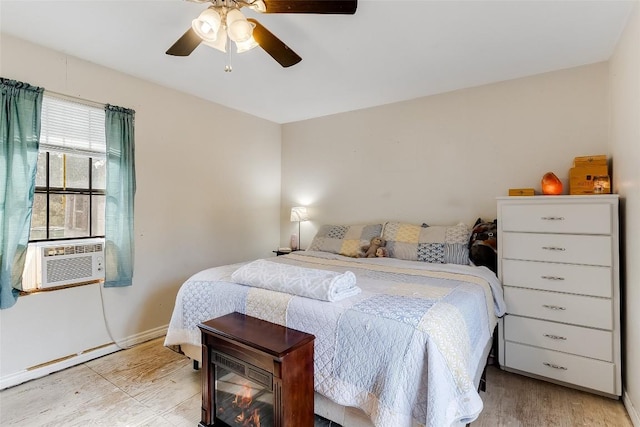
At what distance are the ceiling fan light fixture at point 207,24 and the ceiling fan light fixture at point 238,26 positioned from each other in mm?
56

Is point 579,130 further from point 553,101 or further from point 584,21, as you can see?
point 584,21

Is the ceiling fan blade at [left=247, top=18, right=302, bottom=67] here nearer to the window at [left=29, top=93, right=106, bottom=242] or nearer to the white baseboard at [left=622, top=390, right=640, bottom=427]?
the window at [left=29, top=93, right=106, bottom=242]

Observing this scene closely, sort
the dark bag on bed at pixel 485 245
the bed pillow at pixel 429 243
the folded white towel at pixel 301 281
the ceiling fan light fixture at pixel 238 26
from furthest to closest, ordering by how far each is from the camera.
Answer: the bed pillow at pixel 429 243 < the dark bag on bed at pixel 485 245 < the folded white towel at pixel 301 281 < the ceiling fan light fixture at pixel 238 26

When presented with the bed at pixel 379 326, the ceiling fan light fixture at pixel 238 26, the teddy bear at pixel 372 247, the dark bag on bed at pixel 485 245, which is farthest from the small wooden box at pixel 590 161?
the ceiling fan light fixture at pixel 238 26

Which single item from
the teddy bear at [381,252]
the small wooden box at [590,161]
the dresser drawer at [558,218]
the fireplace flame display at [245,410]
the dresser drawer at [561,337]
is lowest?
the fireplace flame display at [245,410]

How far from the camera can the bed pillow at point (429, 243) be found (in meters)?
2.66

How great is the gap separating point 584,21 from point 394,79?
50.8 inches

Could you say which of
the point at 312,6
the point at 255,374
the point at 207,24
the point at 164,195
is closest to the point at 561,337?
the point at 255,374

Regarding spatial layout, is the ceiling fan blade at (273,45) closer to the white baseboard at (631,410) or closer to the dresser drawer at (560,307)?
the dresser drawer at (560,307)

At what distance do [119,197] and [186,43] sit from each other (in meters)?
1.47

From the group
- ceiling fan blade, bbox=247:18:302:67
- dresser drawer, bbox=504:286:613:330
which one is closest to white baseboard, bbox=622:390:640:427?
dresser drawer, bbox=504:286:613:330

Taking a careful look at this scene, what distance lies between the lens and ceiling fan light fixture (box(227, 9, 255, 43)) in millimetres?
1518

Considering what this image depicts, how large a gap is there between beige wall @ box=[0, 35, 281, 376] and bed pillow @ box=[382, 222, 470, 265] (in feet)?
5.82

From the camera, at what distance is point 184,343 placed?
7.02ft
